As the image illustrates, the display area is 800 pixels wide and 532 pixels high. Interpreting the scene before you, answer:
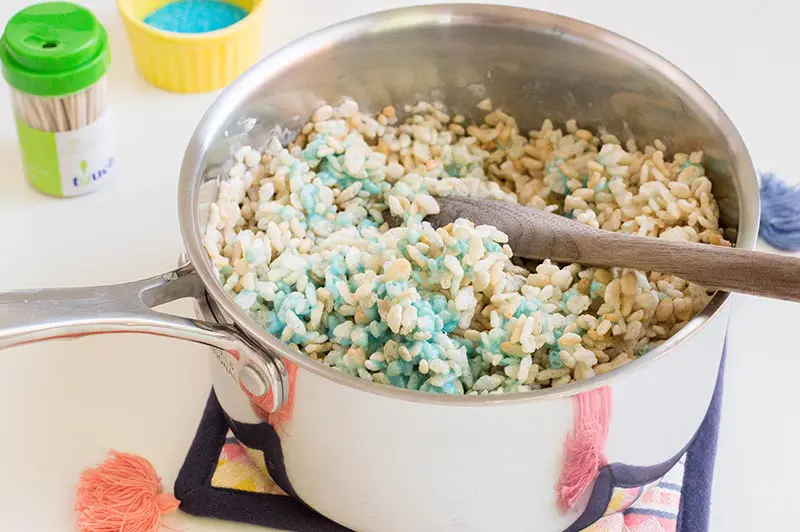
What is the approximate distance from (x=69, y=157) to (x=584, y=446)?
638 mm

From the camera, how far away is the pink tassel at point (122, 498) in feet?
2.70

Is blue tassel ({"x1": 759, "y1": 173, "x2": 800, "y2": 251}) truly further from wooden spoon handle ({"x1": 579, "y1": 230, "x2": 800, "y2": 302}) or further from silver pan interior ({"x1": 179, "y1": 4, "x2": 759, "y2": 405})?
wooden spoon handle ({"x1": 579, "y1": 230, "x2": 800, "y2": 302})

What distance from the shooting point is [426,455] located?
2.32 ft

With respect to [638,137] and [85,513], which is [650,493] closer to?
[638,137]

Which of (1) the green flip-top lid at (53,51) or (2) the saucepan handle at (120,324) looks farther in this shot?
(1) the green flip-top lid at (53,51)

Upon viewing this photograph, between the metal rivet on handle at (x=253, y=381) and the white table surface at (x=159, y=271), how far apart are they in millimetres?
159

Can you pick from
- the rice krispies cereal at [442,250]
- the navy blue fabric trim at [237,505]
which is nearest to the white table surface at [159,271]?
the navy blue fabric trim at [237,505]

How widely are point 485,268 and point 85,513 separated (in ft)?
1.24

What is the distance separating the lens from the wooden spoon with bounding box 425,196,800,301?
2.41 feet

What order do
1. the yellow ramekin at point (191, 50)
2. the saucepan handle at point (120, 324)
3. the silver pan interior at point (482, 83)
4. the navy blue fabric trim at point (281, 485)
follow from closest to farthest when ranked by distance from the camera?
the saucepan handle at point (120, 324) < the navy blue fabric trim at point (281, 485) < the silver pan interior at point (482, 83) < the yellow ramekin at point (191, 50)

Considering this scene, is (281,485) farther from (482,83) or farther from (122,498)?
(482,83)

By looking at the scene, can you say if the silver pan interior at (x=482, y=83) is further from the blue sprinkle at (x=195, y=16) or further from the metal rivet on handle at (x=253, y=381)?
the blue sprinkle at (x=195, y=16)

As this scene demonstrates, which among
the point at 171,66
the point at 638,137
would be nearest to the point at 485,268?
the point at 638,137

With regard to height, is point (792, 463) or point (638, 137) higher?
point (638, 137)
